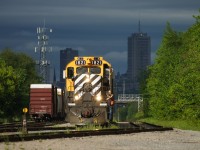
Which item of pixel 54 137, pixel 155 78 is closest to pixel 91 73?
pixel 54 137

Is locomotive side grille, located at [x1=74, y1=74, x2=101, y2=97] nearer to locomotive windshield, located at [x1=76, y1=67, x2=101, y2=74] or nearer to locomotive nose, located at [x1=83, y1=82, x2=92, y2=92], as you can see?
locomotive nose, located at [x1=83, y1=82, x2=92, y2=92]

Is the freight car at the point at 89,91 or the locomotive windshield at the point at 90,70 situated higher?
the locomotive windshield at the point at 90,70

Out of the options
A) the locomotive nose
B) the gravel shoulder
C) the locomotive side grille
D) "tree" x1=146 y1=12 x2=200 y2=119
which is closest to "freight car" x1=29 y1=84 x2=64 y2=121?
"tree" x1=146 y1=12 x2=200 y2=119

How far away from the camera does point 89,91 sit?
35062 millimetres

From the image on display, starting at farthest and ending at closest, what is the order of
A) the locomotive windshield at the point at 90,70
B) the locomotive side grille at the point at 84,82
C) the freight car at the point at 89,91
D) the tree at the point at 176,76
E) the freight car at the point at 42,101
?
the freight car at the point at 42,101 < the tree at the point at 176,76 < the locomotive windshield at the point at 90,70 < the locomotive side grille at the point at 84,82 < the freight car at the point at 89,91

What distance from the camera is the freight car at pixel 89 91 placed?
34719mm

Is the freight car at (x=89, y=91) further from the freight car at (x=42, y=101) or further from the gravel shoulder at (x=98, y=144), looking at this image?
the freight car at (x=42, y=101)

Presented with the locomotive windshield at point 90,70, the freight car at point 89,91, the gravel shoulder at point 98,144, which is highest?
the locomotive windshield at point 90,70

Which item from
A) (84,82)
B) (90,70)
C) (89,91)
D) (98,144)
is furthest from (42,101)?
(98,144)

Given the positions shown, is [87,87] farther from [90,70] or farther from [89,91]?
[90,70]

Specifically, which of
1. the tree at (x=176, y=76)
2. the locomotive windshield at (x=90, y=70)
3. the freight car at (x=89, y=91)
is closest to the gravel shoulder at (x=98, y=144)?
the freight car at (x=89, y=91)

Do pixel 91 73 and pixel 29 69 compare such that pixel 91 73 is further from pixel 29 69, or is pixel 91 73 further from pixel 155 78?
pixel 29 69

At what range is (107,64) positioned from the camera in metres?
35.8

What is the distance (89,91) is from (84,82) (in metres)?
0.60
